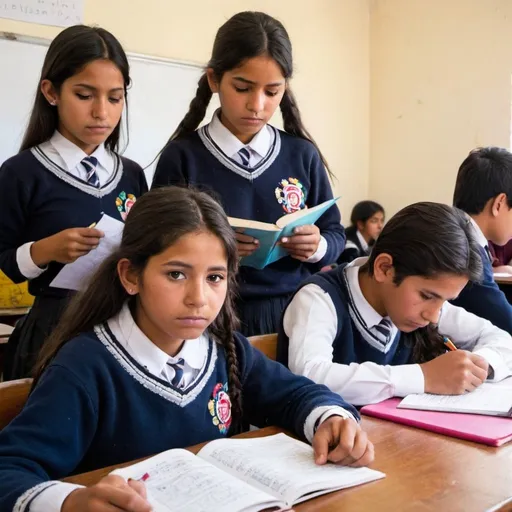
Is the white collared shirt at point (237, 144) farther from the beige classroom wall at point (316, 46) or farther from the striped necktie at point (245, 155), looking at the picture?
the beige classroom wall at point (316, 46)

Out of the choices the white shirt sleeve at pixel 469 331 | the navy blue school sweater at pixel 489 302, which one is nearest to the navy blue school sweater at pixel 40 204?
the white shirt sleeve at pixel 469 331

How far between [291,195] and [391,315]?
442 mm

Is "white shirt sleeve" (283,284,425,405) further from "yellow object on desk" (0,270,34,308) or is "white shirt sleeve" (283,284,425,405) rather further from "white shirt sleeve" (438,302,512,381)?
"yellow object on desk" (0,270,34,308)

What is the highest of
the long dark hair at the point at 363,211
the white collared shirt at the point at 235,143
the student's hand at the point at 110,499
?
the white collared shirt at the point at 235,143

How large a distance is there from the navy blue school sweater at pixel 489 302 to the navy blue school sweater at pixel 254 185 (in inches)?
16.3

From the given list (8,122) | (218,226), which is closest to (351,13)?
(8,122)

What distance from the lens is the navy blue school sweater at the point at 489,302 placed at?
1883 millimetres

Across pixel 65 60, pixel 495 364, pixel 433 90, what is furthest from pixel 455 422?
pixel 433 90

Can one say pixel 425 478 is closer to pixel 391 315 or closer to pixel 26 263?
pixel 391 315

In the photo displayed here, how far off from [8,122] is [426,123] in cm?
269

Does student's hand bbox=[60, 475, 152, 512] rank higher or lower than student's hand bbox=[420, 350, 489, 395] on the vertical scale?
higher

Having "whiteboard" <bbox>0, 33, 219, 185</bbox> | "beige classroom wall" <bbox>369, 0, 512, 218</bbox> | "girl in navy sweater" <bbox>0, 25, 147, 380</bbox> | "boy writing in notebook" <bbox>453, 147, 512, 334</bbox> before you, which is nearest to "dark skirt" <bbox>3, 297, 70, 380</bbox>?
"girl in navy sweater" <bbox>0, 25, 147, 380</bbox>

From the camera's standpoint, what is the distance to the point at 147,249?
115 centimetres

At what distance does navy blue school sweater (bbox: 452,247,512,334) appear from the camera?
1.88 meters
